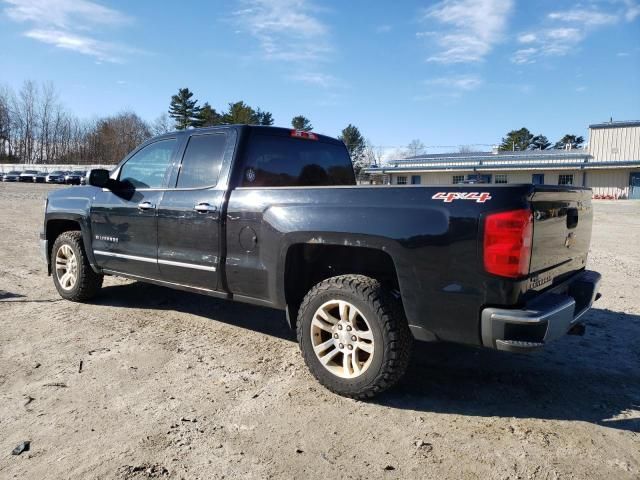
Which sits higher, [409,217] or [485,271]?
[409,217]

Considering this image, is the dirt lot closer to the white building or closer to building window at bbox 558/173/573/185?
the white building

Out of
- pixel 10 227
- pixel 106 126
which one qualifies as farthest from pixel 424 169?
pixel 106 126

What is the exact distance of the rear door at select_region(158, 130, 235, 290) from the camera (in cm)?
416

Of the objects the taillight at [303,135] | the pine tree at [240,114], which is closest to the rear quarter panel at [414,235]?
the taillight at [303,135]

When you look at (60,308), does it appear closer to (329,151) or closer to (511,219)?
(329,151)

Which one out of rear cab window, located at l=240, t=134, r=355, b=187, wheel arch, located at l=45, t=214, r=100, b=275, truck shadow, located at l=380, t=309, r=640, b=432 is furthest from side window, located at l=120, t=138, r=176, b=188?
truck shadow, located at l=380, t=309, r=640, b=432

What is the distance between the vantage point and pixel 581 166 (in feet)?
131

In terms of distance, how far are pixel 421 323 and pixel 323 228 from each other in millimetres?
934

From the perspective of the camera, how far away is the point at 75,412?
312cm

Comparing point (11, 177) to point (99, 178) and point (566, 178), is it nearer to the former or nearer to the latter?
point (566, 178)

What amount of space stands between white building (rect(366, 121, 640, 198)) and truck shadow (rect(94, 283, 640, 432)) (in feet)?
120

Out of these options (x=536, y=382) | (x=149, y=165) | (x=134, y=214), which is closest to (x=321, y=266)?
(x=536, y=382)

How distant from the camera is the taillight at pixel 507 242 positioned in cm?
273

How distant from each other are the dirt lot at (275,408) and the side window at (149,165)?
1469mm
